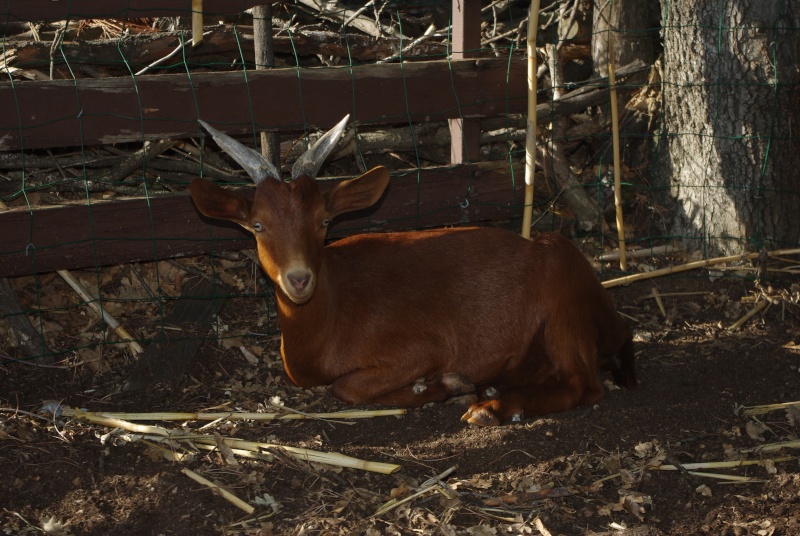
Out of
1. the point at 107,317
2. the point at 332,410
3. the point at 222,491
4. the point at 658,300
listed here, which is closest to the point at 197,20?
the point at 107,317

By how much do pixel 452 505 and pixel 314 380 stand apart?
1.58 m

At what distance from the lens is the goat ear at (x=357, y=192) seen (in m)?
5.28

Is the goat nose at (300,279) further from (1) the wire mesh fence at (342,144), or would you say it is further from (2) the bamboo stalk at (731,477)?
(2) the bamboo stalk at (731,477)

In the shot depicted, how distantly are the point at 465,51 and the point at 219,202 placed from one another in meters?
2.17

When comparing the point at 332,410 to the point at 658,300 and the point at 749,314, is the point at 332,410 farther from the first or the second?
the point at 749,314

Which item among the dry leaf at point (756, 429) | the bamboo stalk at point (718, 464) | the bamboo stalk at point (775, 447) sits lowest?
the bamboo stalk at point (718, 464)

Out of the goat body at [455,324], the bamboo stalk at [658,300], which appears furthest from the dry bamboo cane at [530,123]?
the bamboo stalk at [658,300]

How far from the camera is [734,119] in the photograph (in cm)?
685

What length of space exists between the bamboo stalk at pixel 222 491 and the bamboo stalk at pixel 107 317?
5.56 ft

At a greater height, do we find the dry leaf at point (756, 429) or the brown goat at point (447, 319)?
the brown goat at point (447, 319)

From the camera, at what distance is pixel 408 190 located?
6.29m

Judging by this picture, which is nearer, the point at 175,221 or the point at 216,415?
the point at 216,415

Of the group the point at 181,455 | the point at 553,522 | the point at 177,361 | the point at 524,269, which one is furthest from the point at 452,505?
the point at 177,361

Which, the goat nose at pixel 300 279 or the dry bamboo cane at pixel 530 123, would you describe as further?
the dry bamboo cane at pixel 530 123
